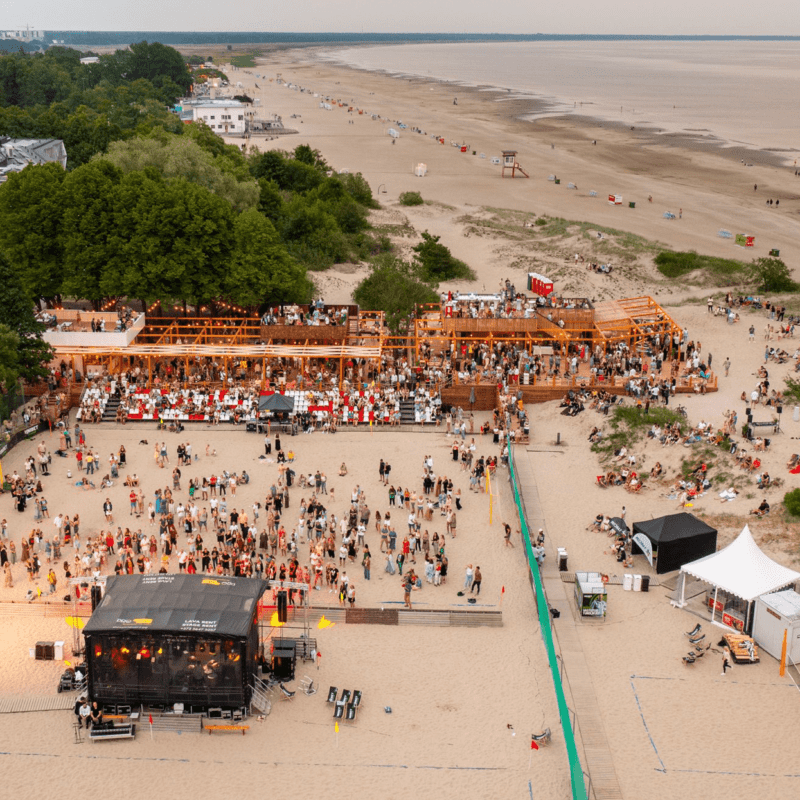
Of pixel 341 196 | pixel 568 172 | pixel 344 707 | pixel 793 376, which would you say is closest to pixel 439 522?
pixel 344 707

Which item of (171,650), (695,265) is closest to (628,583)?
(171,650)

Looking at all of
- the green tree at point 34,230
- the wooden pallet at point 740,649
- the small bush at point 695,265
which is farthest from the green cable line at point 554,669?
the small bush at point 695,265

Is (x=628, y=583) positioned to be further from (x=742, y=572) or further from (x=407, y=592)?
(x=407, y=592)

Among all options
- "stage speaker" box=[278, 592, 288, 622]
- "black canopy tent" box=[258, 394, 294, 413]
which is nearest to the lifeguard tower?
"black canopy tent" box=[258, 394, 294, 413]

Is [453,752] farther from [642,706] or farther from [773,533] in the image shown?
[773,533]

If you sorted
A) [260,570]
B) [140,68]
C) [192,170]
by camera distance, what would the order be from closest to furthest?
[260,570] → [192,170] → [140,68]

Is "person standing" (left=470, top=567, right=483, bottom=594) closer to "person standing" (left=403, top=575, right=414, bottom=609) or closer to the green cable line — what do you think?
the green cable line

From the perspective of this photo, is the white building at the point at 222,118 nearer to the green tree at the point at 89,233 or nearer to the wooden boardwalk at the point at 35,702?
the green tree at the point at 89,233
